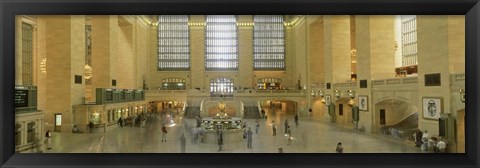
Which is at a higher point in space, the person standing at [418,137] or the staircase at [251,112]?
the person standing at [418,137]

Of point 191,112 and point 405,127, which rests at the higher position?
point 405,127

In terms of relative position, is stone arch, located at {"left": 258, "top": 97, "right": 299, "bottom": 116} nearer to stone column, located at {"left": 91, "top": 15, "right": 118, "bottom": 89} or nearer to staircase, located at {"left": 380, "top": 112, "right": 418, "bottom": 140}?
stone column, located at {"left": 91, "top": 15, "right": 118, "bottom": 89}

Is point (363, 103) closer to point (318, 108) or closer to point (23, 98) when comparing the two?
point (318, 108)

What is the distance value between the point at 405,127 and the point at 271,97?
68.8 ft

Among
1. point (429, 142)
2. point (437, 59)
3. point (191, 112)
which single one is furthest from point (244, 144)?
point (191, 112)

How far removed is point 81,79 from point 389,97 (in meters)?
20.1

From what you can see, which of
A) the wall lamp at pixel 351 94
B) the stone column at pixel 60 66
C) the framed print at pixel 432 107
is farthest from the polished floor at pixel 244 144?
the wall lamp at pixel 351 94

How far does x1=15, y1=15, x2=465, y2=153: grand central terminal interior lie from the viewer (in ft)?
43.9

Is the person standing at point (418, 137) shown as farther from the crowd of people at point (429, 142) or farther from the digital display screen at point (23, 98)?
the digital display screen at point (23, 98)

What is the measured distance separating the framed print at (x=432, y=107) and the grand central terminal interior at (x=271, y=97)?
0.05 m

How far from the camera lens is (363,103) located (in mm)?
23078

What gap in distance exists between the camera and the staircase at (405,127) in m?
18.1

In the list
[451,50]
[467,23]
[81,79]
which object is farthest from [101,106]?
[467,23]

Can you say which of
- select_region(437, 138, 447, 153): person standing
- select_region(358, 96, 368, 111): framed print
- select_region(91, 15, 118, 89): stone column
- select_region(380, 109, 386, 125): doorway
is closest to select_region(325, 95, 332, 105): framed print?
select_region(358, 96, 368, 111): framed print
